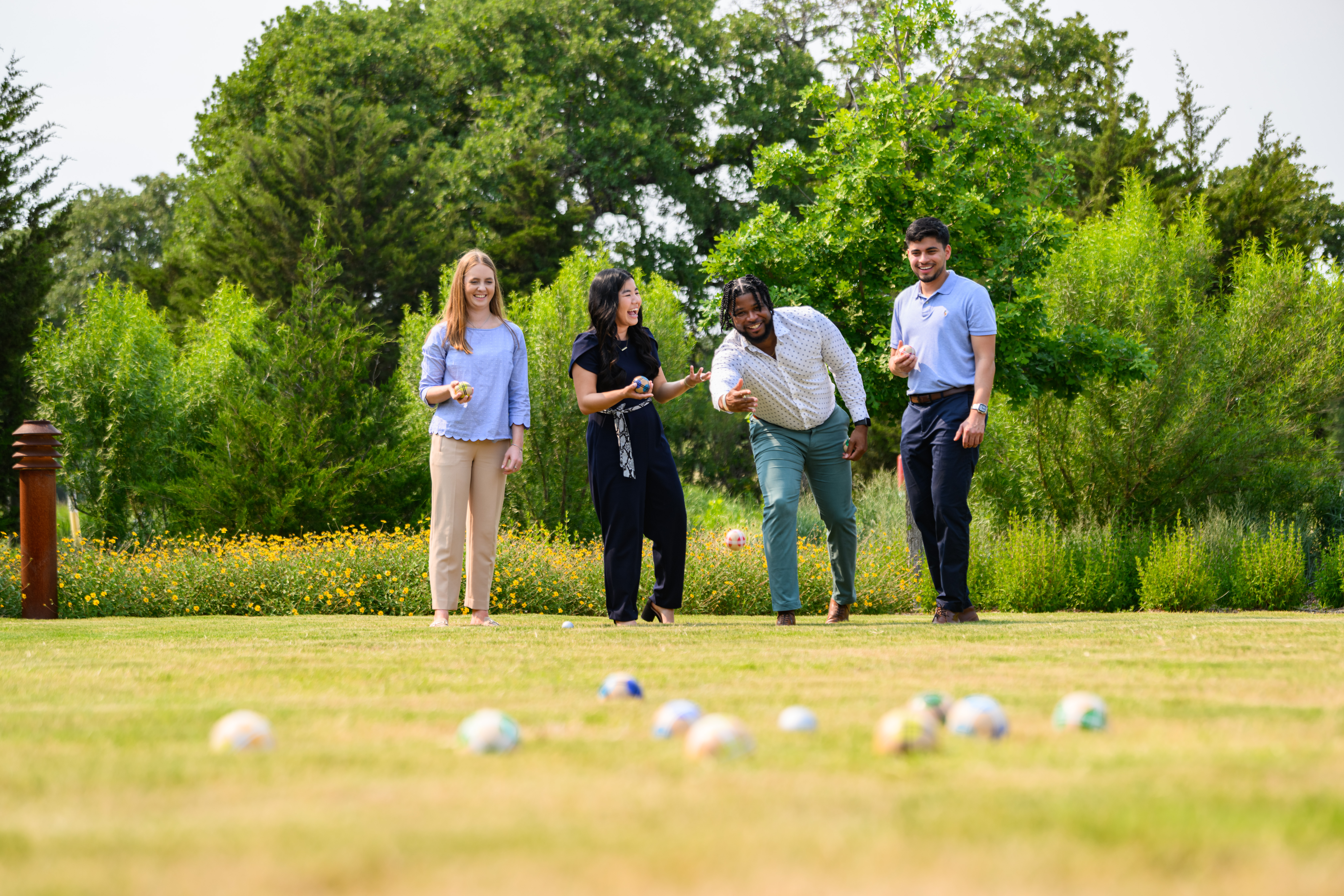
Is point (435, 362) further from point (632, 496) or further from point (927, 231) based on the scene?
point (927, 231)

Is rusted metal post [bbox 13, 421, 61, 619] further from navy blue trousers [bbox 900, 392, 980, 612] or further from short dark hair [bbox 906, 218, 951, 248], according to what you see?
short dark hair [bbox 906, 218, 951, 248]

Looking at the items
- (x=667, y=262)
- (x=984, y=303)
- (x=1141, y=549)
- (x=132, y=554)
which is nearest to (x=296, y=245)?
(x=667, y=262)

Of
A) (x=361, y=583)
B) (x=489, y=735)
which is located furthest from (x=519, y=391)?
(x=489, y=735)

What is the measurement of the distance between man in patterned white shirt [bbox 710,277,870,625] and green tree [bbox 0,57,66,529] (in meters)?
10.9

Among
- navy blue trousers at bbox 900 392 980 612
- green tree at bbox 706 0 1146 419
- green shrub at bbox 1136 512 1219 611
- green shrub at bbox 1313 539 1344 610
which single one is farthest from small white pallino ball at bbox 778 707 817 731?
green shrub at bbox 1313 539 1344 610

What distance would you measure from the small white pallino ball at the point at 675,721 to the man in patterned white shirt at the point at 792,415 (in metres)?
3.67

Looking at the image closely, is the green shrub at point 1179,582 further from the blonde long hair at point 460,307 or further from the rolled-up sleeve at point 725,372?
the blonde long hair at point 460,307

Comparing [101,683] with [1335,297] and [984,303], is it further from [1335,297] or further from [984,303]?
[1335,297]

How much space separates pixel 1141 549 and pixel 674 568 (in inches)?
251

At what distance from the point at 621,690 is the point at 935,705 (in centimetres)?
83

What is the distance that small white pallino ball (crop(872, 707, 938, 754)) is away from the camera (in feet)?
6.77

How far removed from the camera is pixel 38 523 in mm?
8312

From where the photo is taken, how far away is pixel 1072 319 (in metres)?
12.9

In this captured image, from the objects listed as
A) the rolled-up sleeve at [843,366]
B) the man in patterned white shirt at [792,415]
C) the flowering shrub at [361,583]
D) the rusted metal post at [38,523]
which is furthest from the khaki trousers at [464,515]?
the rusted metal post at [38,523]
